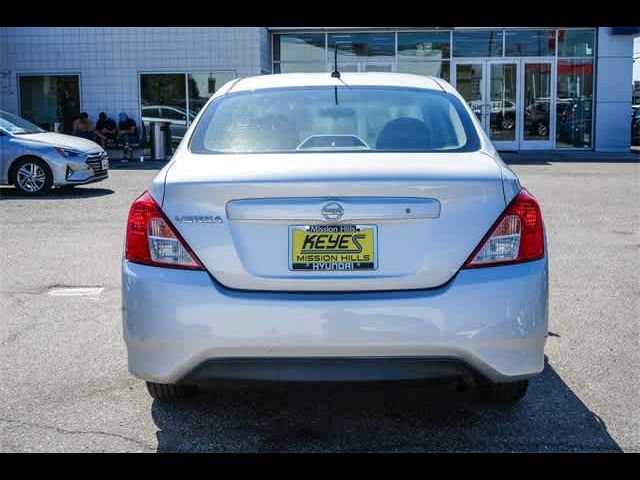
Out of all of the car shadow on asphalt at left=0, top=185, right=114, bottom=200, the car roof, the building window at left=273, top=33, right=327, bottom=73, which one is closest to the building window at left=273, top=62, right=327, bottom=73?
the building window at left=273, top=33, right=327, bottom=73

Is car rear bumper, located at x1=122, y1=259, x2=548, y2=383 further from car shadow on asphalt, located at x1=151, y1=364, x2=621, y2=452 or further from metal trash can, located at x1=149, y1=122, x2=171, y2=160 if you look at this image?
metal trash can, located at x1=149, y1=122, x2=171, y2=160

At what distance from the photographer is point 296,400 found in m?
4.08

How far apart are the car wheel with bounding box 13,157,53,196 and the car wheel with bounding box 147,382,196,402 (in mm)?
10351

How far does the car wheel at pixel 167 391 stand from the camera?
384 centimetres

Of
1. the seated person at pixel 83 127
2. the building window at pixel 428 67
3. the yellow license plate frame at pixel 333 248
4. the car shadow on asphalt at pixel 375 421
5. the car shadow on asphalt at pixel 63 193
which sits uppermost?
the building window at pixel 428 67

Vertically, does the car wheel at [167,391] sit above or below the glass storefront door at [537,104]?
below

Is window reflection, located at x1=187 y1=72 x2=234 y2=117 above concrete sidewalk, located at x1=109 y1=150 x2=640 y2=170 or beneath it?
above

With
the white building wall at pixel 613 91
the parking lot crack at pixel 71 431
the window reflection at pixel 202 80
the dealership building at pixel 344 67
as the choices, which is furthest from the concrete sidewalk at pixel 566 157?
the parking lot crack at pixel 71 431

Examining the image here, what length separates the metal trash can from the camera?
22.0m

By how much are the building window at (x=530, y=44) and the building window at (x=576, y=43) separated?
9.1 inches

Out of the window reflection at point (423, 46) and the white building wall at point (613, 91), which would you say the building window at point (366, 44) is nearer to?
the window reflection at point (423, 46)

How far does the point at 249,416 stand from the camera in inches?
152
